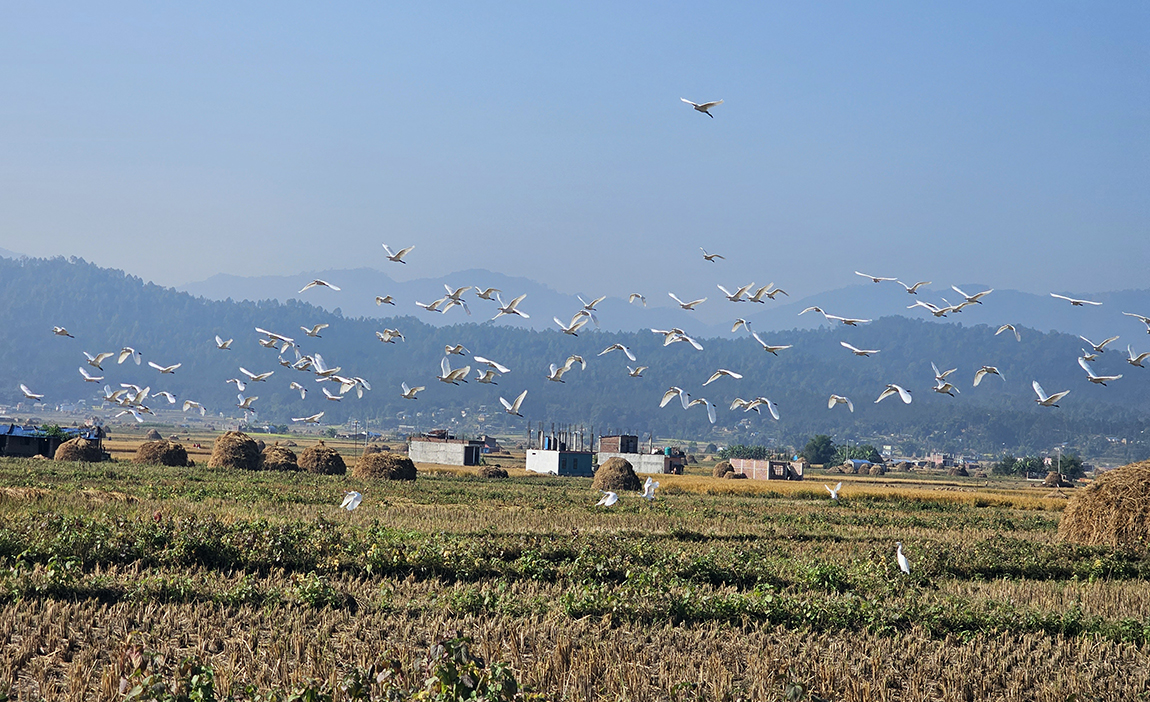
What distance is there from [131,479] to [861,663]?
3082 centimetres

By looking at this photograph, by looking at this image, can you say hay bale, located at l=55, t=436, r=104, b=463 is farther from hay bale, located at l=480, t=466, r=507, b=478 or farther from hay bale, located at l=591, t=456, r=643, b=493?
hay bale, located at l=591, t=456, r=643, b=493

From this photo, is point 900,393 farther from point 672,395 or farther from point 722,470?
point 722,470

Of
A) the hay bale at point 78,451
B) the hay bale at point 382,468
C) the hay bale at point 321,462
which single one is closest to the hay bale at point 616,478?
the hay bale at point 382,468

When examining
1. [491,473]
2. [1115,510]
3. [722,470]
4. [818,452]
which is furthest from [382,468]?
[818,452]

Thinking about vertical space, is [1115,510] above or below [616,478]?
above

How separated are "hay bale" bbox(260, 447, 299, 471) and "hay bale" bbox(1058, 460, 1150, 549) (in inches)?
1420

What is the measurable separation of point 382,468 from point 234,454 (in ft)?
29.4

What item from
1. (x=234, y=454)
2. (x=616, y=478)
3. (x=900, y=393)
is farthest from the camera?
(x=234, y=454)

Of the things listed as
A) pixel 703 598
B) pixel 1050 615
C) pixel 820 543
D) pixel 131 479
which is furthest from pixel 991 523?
pixel 131 479

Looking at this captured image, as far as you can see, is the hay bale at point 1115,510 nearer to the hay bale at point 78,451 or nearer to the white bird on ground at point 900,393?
the white bird on ground at point 900,393

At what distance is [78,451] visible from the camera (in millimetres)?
47750

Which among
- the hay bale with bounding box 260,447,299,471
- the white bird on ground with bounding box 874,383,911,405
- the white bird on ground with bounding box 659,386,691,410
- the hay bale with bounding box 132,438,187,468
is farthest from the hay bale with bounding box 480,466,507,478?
the white bird on ground with bounding box 874,383,911,405

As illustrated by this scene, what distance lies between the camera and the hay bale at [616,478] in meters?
47.2

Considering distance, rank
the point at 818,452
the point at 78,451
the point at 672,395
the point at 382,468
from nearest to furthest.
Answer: the point at 672,395, the point at 382,468, the point at 78,451, the point at 818,452
